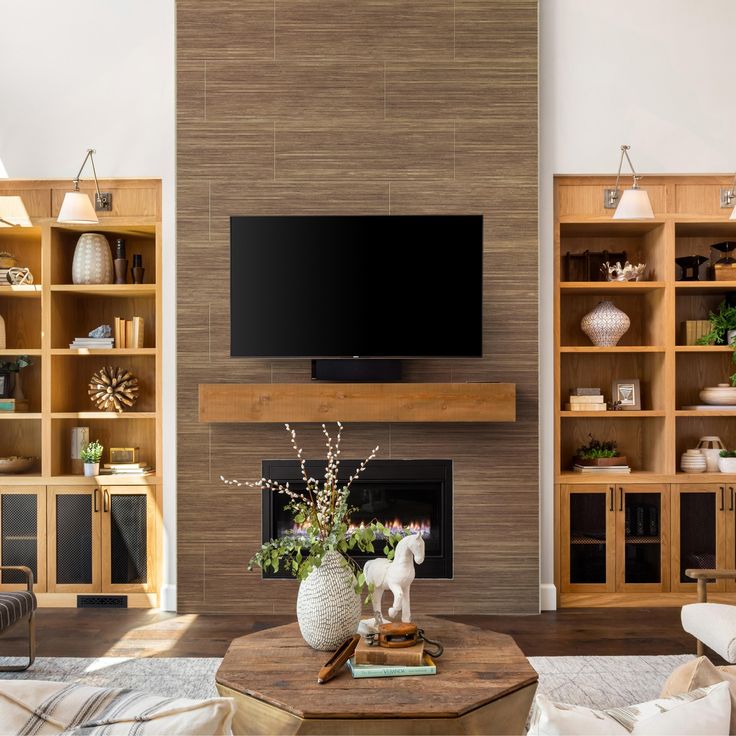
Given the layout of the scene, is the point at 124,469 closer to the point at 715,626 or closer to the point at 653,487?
the point at 653,487

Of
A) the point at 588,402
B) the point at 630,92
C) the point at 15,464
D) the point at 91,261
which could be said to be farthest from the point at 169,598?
the point at 630,92

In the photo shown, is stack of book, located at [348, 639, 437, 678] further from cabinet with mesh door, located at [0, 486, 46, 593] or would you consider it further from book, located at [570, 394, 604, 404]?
cabinet with mesh door, located at [0, 486, 46, 593]

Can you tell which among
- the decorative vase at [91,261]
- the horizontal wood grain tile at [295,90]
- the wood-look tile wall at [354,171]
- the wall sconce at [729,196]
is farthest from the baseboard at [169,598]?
the wall sconce at [729,196]

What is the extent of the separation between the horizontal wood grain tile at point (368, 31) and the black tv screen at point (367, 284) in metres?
0.95

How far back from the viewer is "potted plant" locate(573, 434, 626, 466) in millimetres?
4598

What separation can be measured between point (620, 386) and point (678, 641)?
152 cm

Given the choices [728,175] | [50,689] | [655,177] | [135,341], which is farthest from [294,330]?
[50,689]

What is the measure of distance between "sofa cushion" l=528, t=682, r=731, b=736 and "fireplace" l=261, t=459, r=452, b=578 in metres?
2.99

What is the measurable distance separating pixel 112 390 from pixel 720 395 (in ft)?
11.8

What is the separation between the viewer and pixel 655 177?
4559 millimetres

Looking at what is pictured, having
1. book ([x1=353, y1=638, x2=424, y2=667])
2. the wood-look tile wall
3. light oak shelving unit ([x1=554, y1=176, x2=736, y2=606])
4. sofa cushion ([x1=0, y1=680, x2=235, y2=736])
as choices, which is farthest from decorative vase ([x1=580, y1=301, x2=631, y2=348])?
sofa cushion ([x1=0, y1=680, x2=235, y2=736])

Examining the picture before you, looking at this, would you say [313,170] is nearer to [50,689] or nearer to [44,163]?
[44,163]

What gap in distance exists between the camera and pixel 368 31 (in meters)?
4.34

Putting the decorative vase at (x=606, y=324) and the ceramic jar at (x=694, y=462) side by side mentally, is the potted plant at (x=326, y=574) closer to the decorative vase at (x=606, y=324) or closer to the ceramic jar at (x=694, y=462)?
the decorative vase at (x=606, y=324)
